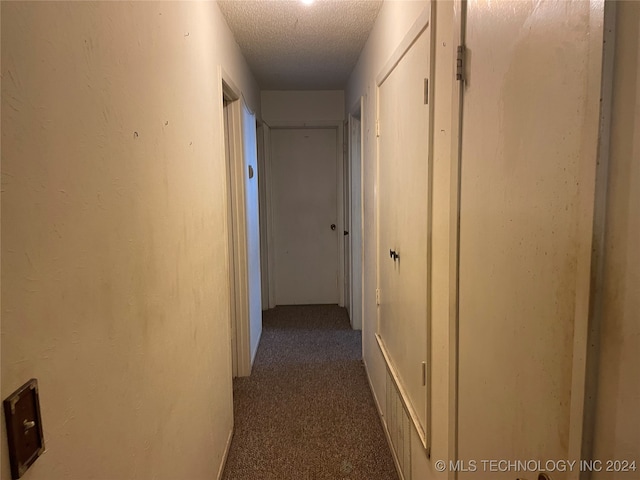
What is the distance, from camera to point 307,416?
2.63 metres

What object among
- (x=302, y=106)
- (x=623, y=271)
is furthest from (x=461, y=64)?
(x=302, y=106)

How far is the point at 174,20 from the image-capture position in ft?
4.63

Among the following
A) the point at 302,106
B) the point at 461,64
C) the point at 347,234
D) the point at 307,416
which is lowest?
the point at 307,416

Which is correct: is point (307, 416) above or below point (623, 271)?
below

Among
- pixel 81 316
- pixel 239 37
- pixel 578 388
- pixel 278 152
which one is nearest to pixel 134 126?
pixel 81 316

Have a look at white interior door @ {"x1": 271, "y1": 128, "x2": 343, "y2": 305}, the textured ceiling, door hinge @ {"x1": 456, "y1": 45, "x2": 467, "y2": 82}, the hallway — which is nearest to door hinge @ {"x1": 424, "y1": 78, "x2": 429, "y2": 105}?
the hallway

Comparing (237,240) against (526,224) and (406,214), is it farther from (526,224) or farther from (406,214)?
(526,224)

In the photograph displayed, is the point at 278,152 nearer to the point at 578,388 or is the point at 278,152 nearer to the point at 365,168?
the point at 365,168

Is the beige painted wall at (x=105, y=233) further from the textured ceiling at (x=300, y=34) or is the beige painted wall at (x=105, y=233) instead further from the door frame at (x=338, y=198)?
the door frame at (x=338, y=198)

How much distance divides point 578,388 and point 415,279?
1042 mm

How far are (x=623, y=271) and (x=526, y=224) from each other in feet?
0.83

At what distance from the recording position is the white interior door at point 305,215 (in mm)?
4816

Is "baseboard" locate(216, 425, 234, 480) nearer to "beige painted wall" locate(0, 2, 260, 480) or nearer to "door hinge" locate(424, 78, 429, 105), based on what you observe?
"beige painted wall" locate(0, 2, 260, 480)

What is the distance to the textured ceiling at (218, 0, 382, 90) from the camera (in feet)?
7.63
